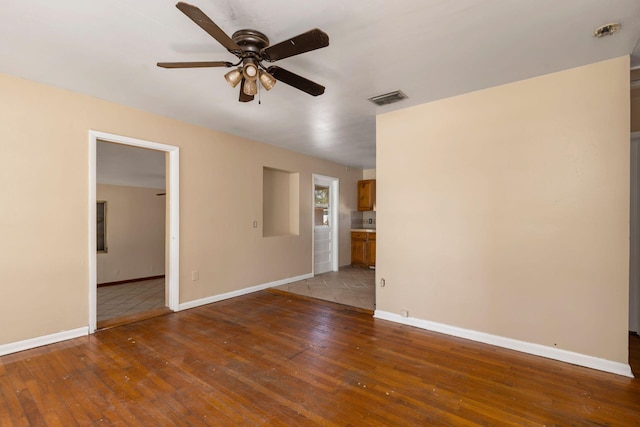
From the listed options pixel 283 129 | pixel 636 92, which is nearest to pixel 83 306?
pixel 283 129

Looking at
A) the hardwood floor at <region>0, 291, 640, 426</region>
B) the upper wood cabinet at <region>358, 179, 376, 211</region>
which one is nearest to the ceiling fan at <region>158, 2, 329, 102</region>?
the hardwood floor at <region>0, 291, 640, 426</region>

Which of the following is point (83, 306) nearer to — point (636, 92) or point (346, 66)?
point (346, 66)

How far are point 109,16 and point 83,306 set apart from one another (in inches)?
110

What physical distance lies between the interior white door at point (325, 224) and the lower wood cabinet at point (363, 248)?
0.71 metres

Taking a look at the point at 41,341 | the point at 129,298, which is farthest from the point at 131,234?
the point at 41,341

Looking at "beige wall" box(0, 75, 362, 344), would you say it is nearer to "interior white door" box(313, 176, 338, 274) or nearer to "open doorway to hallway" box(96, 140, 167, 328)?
"open doorway to hallway" box(96, 140, 167, 328)

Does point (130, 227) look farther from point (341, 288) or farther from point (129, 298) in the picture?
point (341, 288)

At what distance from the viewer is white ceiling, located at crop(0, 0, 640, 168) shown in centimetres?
175

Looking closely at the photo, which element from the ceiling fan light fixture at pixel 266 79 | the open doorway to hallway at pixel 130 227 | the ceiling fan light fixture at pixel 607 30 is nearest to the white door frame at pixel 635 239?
the ceiling fan light fixture at pixel 607 30

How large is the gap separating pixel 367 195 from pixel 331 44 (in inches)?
210

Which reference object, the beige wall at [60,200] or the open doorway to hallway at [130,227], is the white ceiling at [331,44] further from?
the open doorway to hallway at [130,227]

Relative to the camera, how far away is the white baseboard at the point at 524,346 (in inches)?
91.0

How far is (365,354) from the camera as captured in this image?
2.61 m

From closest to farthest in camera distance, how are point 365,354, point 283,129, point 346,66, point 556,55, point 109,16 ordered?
point 109,16, point 556,55, point 346,66, point 365,354, point 283,129
